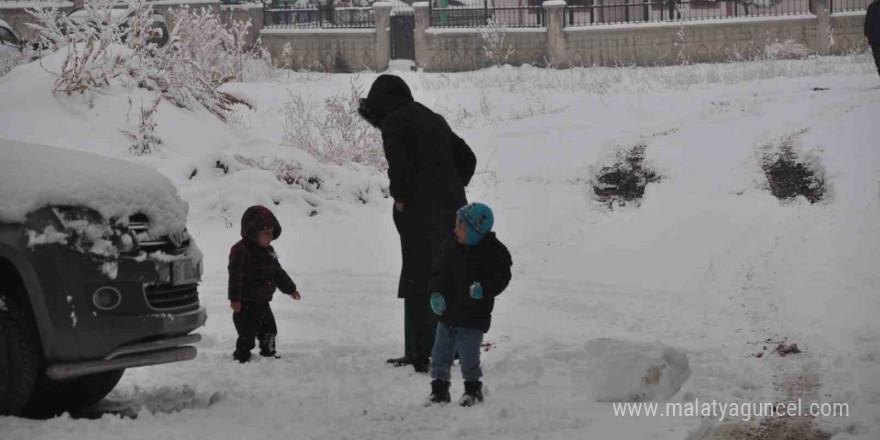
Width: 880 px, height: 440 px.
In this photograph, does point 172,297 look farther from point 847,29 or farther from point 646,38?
point 847,29

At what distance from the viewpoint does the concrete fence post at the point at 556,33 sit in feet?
119

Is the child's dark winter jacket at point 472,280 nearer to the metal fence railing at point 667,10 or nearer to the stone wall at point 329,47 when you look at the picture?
the metal fence railing at point 667,10

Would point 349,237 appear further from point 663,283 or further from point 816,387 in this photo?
point 816,387

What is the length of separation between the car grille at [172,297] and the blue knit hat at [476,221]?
1515 millimetres

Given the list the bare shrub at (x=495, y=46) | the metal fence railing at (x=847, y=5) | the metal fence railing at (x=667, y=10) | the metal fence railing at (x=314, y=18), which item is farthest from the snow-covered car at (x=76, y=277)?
the metal fence railing at (x=847, y=5)

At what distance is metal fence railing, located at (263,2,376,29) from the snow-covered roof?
105 feet

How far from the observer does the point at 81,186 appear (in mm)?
5836

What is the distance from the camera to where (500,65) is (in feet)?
118

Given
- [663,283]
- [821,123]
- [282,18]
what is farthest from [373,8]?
[663,283]

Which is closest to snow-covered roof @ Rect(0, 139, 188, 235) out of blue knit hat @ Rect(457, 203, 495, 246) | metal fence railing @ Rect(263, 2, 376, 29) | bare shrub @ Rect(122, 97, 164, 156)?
blue knit hat @ Rect(457, 203, 495, 246)

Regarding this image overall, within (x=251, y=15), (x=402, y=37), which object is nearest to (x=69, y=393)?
(x=251, y=15)

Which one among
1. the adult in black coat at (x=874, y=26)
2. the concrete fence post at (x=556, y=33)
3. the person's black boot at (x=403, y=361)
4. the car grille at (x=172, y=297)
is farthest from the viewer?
the concrete fence post at (x=556, y=33)

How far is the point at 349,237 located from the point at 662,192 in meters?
4.41

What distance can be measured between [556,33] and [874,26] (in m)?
24.6
